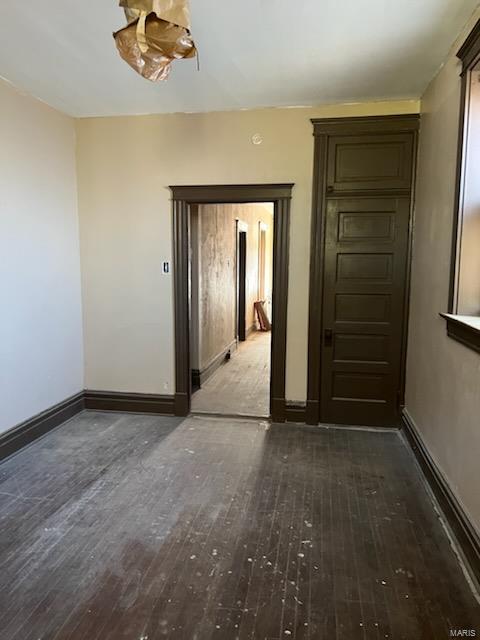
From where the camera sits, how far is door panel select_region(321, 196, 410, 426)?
3568mm

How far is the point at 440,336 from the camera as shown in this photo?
106 inches

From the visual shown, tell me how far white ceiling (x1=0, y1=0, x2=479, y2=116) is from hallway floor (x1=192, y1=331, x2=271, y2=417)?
2742 mm

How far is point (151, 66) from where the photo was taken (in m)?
1.96

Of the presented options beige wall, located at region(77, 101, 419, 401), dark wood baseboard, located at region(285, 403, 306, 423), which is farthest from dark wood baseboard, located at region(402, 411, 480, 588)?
beige wall, located at region(77, 101, 419, 401)

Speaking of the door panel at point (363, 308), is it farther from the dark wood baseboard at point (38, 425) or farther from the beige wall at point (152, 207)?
the dark wood baseboard at point (38, 425)

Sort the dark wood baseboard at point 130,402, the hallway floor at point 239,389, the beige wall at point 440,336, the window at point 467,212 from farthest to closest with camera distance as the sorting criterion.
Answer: the hallway floor at point 239,389
the dark wood baseboard at point 130,402
the window at point 467,212
the beige wall at point 440,336

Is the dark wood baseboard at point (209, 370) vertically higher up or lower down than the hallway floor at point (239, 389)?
higher up

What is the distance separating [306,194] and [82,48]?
1.94 m

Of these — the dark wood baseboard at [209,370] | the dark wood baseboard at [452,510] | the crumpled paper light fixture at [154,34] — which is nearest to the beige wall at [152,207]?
the dark wood baseboard at [209,370]

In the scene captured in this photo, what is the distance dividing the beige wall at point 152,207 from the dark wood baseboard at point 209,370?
865mm

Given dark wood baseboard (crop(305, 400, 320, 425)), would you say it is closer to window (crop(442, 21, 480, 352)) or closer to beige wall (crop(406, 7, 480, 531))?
beige wall (crop(406, 7, 480, 531))

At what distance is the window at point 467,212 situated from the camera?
2.29 m

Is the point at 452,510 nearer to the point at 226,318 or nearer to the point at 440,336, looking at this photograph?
the point at 440,336

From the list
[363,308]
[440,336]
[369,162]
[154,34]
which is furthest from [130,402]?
[154,34]
